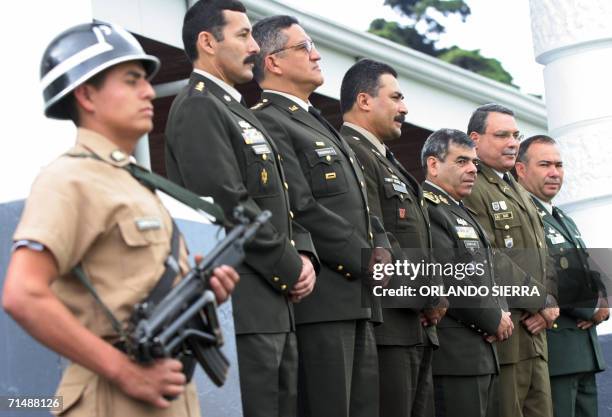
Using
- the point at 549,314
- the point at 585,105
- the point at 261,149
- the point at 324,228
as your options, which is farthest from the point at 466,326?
the point at 585,105

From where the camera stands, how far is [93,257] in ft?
10.7

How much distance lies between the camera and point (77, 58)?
3348 mm

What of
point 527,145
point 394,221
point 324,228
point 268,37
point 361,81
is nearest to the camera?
point 324,228

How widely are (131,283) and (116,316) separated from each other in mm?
99

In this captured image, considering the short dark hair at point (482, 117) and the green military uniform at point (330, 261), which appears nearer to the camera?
the green military uniform at point (330, 261)

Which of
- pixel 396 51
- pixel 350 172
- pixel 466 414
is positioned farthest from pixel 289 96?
pixel 396 51

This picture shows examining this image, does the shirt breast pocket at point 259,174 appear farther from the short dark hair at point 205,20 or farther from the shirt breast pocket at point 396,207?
the shirt breast pocket at point 396,207

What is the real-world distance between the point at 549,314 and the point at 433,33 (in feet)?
116

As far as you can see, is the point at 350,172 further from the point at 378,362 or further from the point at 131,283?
the point at 131,283

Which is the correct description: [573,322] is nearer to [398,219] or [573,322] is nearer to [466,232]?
[466,232]

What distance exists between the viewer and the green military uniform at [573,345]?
24.2 feet

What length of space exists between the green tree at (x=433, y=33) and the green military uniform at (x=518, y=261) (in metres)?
32.3

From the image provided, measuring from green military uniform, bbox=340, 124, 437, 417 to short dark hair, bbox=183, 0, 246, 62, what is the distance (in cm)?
118

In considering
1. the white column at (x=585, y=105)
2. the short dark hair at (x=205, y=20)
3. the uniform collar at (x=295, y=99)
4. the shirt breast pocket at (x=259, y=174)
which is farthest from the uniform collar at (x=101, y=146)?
the white column at (x=585, y=105)
